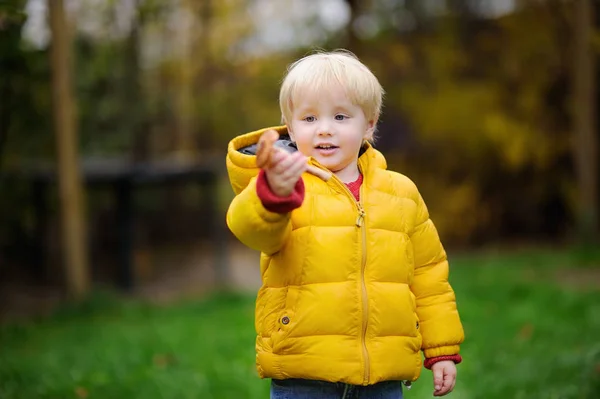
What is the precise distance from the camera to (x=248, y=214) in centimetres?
203

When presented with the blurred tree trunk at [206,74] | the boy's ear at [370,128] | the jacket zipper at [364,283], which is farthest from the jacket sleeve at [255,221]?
the blurred tree trunk at [206,74]

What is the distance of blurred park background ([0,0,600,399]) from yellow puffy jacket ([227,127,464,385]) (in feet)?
6.52

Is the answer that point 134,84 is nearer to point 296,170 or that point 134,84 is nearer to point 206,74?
point 206,74

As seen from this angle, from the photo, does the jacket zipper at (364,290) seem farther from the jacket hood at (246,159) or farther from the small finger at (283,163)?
the small finger at (283,163)

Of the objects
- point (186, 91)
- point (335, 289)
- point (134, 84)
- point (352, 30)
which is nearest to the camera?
point (335, 289)

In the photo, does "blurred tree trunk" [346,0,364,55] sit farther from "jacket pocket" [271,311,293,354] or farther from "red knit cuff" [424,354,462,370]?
"jacket pocket" [271,311,293,354]

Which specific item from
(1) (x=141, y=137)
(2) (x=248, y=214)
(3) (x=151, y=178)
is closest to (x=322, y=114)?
(2) (x=248, y=214)

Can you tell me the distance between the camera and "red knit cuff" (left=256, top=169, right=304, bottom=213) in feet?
6.53

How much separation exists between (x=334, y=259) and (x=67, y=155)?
21.2ft

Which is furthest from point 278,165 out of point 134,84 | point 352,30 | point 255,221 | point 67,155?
point 352,30

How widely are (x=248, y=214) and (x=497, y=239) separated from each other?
38.7ft

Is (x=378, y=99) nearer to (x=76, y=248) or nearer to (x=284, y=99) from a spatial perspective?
(x=284, y=99)

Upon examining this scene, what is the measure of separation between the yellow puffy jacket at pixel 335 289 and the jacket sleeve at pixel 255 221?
2cm

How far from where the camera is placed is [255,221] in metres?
2.03
